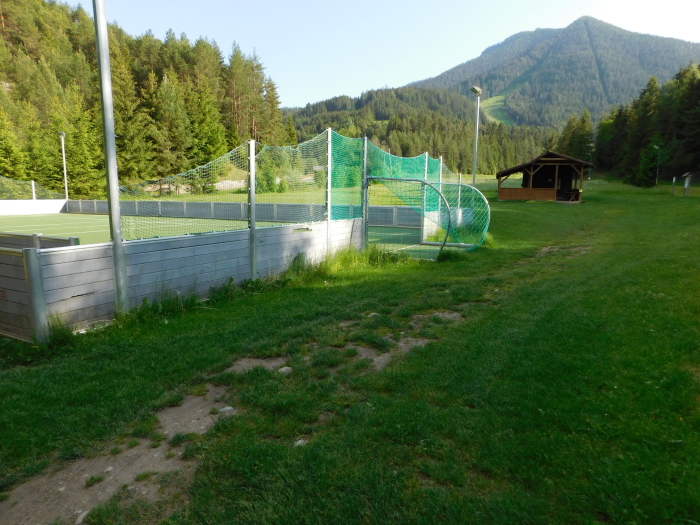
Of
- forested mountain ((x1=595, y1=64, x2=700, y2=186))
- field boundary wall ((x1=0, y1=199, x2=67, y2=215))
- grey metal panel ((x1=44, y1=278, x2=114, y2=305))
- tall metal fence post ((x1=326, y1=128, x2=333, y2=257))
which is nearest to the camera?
grey metal panel ((x1=44, y1=278, x2=114, y2=305))

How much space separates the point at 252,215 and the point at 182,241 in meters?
1.50

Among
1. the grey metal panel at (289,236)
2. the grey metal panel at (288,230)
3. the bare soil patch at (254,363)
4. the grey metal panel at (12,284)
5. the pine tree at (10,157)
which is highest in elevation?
the pine tree at (10,157)

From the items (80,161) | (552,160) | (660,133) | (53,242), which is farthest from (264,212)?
(660,133)

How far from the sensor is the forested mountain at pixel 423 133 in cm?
11750

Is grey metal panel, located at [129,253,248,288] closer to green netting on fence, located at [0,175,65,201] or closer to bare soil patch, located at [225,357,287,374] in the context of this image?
bare soil patch, located at [225,357,287,374]

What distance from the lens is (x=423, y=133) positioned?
122875 mm

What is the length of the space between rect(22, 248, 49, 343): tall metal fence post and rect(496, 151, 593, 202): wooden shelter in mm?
38232

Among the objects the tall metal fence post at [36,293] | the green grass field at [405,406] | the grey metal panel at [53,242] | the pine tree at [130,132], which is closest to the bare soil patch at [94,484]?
the green grass field at [405,406]

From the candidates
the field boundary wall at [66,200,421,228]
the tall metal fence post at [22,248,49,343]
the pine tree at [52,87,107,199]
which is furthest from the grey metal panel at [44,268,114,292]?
the pine tree at [52,87,107,199]

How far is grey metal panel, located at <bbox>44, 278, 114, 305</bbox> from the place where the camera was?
539 cm

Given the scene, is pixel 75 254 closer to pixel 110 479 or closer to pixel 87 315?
pixel 87 315

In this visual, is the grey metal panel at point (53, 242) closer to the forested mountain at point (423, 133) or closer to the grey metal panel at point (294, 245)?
the grey metal panel at point (294, 245)

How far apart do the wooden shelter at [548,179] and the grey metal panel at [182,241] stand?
115 feet

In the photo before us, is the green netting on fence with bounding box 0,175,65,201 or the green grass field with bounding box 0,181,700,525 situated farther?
the green netting on fence with bounding box 0,175,65,201
